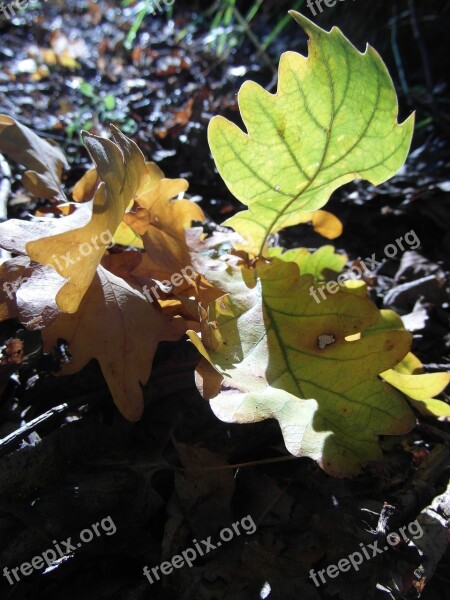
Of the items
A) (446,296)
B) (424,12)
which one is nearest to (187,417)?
(446,296)

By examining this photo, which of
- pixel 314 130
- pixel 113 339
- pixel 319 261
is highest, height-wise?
pixel 314 130

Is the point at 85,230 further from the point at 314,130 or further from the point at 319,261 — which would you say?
the point at 319,261

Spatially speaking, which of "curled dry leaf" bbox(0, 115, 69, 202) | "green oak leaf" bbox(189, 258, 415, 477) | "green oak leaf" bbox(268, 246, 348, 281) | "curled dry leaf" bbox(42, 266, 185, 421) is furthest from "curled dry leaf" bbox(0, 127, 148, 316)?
"green oak leaf" bbox(268, 246, 348, 281)

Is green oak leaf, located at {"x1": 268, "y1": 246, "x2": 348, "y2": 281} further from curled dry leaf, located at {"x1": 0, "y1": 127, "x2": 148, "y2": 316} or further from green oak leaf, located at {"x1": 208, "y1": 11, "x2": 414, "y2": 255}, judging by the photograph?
curled dry leaf, located at {"x1": 0, "y1": 127, "x2": 148, "y2": 316}

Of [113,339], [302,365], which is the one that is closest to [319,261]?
[302,365]

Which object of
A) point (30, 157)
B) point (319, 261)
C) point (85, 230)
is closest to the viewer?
point (85, 230)

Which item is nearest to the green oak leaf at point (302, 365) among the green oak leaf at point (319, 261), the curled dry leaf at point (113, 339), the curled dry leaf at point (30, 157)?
the curled dry leaf at point (113, 339)
